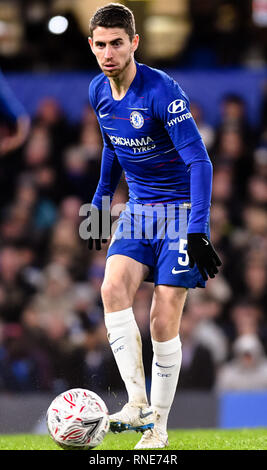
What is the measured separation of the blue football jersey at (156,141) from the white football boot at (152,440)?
120 centimetres

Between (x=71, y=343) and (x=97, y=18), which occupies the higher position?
(x=97, y=18)

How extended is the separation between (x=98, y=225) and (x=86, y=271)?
369 centimetres

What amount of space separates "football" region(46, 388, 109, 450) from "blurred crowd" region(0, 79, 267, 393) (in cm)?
308

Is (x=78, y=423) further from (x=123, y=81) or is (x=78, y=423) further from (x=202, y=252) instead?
(x=123, y=81)

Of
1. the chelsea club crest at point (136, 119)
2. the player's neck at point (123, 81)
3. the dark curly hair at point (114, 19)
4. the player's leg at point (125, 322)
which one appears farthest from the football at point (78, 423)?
the dark curly hair at point (114, 19)

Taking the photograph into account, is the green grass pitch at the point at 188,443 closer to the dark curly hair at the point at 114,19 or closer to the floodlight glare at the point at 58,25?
the dark curly hair at the point at 114,19

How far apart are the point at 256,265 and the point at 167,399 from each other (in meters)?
4.36

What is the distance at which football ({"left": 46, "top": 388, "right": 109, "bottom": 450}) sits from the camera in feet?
17.0

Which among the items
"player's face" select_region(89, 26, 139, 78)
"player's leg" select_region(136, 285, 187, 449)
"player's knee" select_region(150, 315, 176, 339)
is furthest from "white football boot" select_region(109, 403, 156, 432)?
"player's face" select_region(89, 26, 139, 78)

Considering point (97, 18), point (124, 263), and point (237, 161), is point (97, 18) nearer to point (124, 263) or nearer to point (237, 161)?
point (124, 263)

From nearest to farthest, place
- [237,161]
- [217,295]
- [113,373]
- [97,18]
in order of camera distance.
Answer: [97,18] < [113,373] < [217,295] < [237,161]

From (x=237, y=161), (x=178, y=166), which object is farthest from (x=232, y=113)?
(x=178, y=166)

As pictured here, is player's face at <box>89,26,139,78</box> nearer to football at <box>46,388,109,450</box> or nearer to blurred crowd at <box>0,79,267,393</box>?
football at <box>46,388,109,450</box>

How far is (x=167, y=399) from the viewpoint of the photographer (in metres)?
5.60
